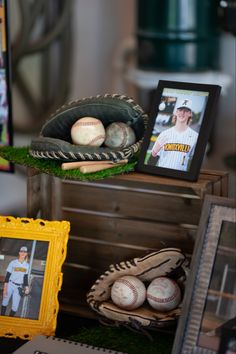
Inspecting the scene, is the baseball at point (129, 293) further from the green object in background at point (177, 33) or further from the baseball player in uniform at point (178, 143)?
the green object in background at point (177, 33)

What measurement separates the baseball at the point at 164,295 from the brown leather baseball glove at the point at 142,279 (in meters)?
0.01

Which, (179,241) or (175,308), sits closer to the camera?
(175,308)

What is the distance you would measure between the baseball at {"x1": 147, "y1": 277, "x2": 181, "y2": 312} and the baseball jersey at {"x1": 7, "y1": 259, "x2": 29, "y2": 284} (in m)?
0.31

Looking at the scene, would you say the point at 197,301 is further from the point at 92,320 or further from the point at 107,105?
the point at 107,105

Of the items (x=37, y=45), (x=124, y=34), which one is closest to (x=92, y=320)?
(x=37, y=45)

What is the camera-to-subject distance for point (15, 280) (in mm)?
1613

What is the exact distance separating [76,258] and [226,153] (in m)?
2.49

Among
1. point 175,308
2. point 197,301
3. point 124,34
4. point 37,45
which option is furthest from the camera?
point 124,34

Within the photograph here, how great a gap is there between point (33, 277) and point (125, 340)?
27 cm

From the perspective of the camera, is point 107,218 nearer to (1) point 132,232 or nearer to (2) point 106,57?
(1) point 132,232

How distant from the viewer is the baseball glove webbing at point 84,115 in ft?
5.24

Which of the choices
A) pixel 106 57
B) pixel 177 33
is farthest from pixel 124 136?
pixel 106 57

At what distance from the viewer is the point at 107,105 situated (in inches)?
65.0

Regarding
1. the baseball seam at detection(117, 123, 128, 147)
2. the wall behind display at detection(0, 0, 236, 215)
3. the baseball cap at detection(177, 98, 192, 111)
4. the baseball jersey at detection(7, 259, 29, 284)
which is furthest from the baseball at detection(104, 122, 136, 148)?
the wall behind display at detection(0, 0, 236, 215)
